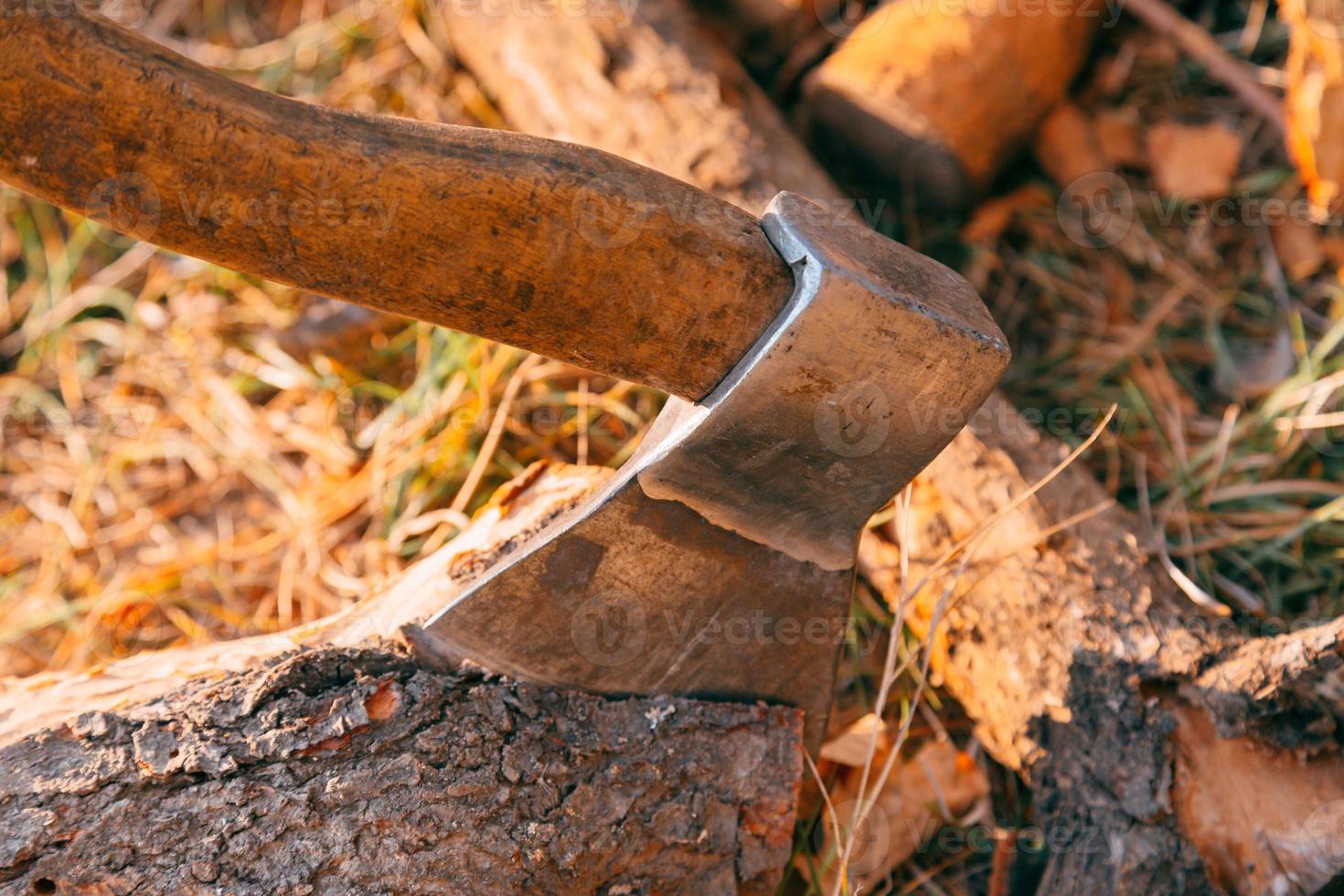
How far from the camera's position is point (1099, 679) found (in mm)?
1677

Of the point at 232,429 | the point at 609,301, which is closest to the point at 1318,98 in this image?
the point at 609,301

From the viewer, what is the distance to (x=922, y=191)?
8.80 feet

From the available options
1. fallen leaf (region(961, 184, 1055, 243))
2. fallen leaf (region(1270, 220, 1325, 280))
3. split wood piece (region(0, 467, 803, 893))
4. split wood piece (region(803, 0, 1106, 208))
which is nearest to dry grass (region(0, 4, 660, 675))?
split wood piece (region(0, 467, 803, 893))

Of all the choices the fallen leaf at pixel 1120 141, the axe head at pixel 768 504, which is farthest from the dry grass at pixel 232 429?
the fallen leaf at pixel 1120 141

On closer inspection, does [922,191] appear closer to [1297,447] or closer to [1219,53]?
[1219,53]

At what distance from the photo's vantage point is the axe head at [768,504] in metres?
1.34

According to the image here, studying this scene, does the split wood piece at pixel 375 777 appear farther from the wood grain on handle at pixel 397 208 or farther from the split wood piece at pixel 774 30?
the split wood piece at pixel 774 30

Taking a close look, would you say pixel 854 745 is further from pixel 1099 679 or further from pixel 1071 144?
pixel 1071 144

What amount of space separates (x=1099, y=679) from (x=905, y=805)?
50 centimetres

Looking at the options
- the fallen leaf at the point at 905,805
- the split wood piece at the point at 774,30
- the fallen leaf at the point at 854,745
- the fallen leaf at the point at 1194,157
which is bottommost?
the fallen leaf at the point at 905,805

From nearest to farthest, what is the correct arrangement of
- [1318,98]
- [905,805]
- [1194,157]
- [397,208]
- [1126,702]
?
[397,208] → [1126,702] → [905,805] → [1318,98] → [1194,157]

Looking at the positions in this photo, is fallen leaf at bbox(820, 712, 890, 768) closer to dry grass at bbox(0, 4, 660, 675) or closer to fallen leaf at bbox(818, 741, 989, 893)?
fallen leaf at bbox(818, 741, 989, 893)

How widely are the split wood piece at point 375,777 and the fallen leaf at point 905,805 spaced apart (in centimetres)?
36

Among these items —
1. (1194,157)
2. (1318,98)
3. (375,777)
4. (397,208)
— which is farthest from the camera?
(1194,157)
